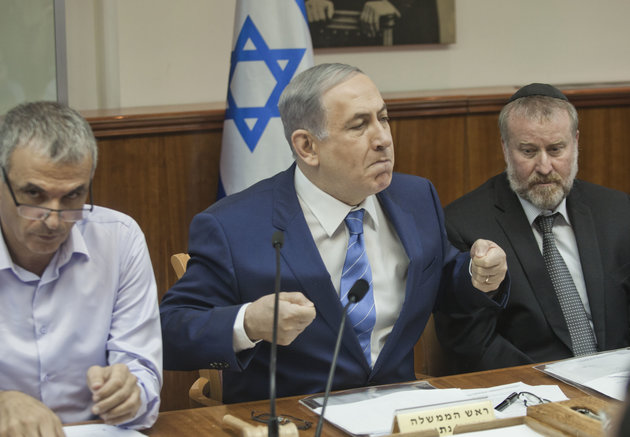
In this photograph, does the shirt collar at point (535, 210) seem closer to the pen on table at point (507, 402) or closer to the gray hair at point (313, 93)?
the gray hair at point (313, 93)

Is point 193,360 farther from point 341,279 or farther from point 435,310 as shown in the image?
point 435,310

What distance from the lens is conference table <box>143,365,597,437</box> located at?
77.2 inches

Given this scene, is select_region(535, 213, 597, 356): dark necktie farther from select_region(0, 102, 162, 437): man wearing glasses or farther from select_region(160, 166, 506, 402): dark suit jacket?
select_region(0, 102, 162, 437): man wearing glasses

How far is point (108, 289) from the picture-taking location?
2137 millimetres

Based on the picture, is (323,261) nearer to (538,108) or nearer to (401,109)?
(538,108)

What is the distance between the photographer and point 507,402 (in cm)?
207

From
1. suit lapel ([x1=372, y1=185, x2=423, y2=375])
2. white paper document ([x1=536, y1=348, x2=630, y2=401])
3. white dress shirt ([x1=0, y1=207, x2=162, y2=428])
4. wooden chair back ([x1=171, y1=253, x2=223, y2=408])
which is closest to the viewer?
white dress shirt ([x1=0, y1=207, x2=162, y2=428])

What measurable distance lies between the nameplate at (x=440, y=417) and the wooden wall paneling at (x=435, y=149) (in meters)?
2.66

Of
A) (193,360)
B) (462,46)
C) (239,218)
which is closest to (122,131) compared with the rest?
(239,218)

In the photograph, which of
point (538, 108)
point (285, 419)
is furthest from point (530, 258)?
point (285, 419)

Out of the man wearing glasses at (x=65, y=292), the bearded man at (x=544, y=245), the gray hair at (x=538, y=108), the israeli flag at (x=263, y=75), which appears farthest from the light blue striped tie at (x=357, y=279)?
the israeli flag at (x=263, y=75)

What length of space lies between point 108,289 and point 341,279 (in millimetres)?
698

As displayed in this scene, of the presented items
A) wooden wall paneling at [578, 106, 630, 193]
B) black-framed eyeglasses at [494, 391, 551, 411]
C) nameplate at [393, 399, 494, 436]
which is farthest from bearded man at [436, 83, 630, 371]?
wooden wall paneling at [578, 106, 630, 193]

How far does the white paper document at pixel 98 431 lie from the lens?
1901 mm
